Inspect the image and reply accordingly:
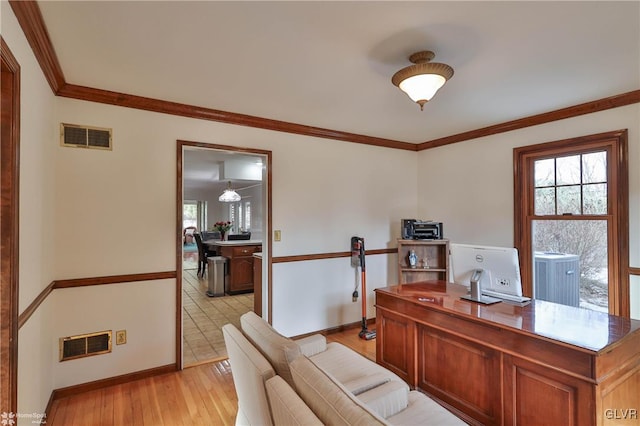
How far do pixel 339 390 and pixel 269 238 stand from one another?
2.50m

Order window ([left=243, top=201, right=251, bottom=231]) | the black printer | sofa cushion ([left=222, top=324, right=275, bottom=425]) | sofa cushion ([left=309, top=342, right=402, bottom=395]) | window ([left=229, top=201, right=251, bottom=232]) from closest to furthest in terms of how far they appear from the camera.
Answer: sofa cushion ([left=222, top=324, right=275, bottom=425]), sofa cushion ([left=309, top=342, right=402, bottom=395]), the black printer, window ([left=243, top=201, right=251, bottom=231]), window ([left=229, top=201, right=251, bottom=232])

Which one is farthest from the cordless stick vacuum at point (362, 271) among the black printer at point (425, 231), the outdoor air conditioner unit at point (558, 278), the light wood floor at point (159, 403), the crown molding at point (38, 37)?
the crown molding at point (38, 37)

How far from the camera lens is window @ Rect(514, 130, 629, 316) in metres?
2.88

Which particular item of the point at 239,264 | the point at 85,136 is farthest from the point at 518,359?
the point at 239,264

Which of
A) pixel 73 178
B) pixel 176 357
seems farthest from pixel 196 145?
pixel 176 357

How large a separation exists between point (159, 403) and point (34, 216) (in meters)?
1.63

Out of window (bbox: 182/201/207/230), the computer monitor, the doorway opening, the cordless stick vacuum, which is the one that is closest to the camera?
the computer monitor

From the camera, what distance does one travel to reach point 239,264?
19.5 ft

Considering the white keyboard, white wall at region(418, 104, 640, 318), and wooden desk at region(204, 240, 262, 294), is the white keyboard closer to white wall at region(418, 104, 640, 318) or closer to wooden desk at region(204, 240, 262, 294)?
white wall at region(418, 104, 640, 318)

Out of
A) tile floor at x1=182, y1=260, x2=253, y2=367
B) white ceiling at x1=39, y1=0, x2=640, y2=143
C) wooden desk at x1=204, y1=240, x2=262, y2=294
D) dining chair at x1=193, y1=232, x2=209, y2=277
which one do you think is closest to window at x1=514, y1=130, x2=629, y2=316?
white ceiling at x1=39, y1=0, x2=640, y2=143

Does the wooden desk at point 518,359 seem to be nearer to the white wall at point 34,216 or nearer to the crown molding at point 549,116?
the crown molding at point 549,116

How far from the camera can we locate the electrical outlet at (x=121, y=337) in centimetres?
275

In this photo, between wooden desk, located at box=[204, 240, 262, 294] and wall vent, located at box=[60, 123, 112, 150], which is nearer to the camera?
wall vent, located at box=[60, 123, 112, 150]

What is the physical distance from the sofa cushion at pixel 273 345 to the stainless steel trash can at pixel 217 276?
13.8 ft
